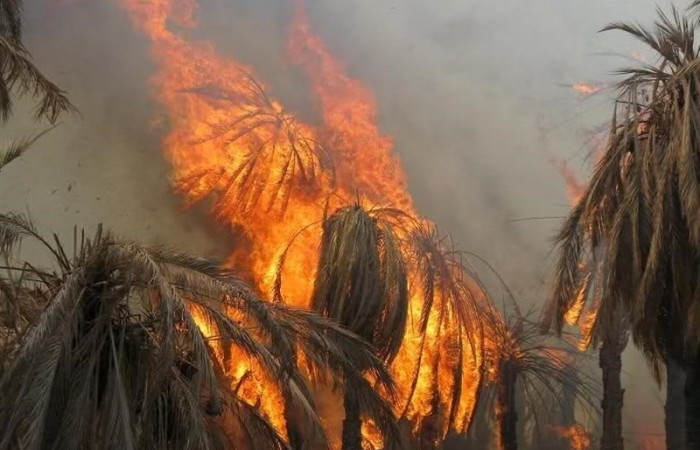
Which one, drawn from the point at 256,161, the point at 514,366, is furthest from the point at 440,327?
the point at 256,161

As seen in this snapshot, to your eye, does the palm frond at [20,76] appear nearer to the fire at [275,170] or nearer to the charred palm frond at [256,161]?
the fire at [275,170]

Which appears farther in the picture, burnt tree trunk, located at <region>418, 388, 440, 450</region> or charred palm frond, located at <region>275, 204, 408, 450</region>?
burnt tree trunk, located at <region>418, 388, 440, 450</region>

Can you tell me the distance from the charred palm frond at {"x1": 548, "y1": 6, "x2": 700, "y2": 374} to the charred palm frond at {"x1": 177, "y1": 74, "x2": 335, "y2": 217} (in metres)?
9.22

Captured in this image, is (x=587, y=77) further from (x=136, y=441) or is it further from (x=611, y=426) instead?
(x=136, y=441)

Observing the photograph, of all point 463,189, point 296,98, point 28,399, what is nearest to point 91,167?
point 296,98

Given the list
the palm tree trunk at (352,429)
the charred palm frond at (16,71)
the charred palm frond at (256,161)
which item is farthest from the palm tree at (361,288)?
the charred palm frond at (16,71)

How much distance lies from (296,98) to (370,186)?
3185 mm

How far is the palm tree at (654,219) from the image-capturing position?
10.8 meters

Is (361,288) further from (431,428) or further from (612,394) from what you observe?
(612,394)

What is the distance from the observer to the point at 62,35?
2155cm

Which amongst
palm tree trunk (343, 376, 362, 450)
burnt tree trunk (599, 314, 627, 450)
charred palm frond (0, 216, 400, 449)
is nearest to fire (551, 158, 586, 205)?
burnt tree trunk (599, 314, 627, 450)

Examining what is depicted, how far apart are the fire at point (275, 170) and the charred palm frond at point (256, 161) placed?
0.08ft

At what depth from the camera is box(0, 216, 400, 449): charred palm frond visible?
8.52 meters

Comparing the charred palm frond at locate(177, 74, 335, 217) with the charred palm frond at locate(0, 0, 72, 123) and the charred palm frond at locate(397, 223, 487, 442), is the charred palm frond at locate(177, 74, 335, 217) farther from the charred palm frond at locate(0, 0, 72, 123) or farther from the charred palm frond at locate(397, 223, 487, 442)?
the charred palm frond at locate(0, 0, 72, 123)
